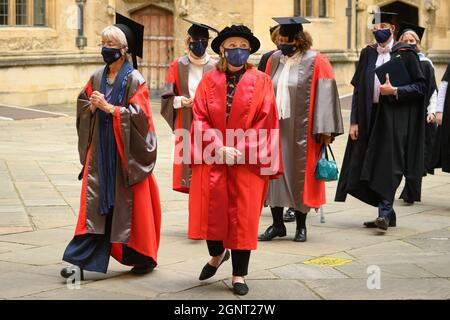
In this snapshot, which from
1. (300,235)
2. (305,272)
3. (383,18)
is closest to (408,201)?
(383,18)

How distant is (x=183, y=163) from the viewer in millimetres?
10070

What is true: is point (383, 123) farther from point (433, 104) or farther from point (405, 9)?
point (405, 9)

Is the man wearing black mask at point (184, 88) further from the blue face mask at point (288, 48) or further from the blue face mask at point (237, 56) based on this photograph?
the blue face mask at point (237, 56)

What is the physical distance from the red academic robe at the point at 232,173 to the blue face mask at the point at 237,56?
113 mm

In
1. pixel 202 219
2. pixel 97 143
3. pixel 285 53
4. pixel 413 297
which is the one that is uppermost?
pixel 285 53

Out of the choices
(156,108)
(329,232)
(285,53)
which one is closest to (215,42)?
(285,53)

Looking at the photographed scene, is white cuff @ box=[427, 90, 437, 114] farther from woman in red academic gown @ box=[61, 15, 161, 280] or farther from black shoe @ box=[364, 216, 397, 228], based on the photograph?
woman in red academic gown @ box=[61, 15, 161, 280]

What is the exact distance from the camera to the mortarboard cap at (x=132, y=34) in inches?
320

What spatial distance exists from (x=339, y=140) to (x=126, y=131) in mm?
11902

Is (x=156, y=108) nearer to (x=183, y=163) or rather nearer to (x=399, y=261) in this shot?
(x=183, y=163)

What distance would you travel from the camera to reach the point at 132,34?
8164 mm

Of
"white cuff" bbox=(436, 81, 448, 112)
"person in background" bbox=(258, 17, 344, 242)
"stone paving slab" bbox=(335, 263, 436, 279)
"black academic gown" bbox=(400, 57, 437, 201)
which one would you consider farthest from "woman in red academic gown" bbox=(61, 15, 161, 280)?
"white cuff" bbox=(436, 81, 448, 112)

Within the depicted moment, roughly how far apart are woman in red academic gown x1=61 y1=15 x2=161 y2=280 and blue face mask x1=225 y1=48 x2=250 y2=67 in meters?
0.76

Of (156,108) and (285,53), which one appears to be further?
(156,108)
